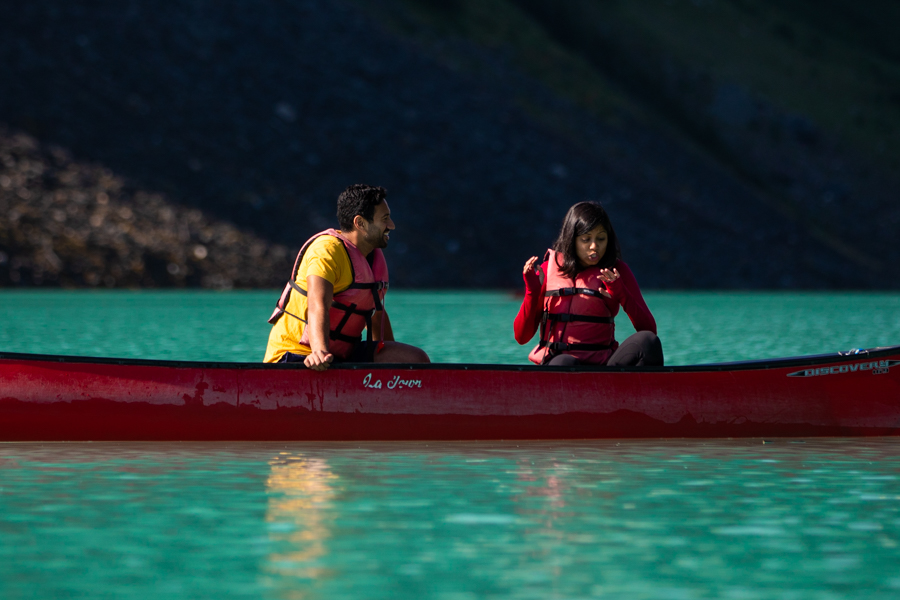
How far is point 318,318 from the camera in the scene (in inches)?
332

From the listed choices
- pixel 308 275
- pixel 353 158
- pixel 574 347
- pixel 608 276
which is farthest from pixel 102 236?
pixel 608 276

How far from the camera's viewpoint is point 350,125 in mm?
61375

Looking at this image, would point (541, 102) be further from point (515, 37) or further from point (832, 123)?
point (832, 123)

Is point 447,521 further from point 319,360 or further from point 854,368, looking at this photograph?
point 854,368

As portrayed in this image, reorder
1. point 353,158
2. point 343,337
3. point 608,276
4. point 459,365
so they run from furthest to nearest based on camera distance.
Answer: point 353,158 → point 459,365 → point 343,337 → point 608,276

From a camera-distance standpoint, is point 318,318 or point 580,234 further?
point 580,234

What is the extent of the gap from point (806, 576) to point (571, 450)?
3.97 m

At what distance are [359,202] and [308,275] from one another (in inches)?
23.9

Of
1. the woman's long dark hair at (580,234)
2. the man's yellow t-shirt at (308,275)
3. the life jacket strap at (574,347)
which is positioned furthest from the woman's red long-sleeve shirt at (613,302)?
the man's yellow t-shirt at (308,275)

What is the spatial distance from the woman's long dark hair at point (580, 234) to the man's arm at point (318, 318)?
1.69 metres

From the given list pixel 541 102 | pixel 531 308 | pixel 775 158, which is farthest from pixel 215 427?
pixel 775 158

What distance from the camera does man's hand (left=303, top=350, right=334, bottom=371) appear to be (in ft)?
28.2

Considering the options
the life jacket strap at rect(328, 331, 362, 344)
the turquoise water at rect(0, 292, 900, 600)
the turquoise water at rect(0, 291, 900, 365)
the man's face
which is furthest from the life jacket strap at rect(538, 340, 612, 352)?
the turquoise water at rect(0, 291, 900, 365)

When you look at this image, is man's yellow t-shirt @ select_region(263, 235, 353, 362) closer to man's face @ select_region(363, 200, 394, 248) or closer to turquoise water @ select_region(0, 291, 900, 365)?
man's face @ select_region(363, 200, 394, 248)
